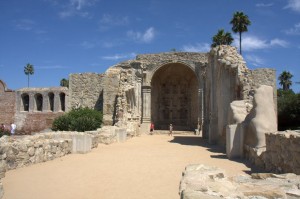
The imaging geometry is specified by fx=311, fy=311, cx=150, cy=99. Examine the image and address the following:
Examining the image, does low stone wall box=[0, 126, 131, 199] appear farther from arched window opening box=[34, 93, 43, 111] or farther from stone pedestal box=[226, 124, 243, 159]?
arched window opening box=[34, 93, 43, 111]

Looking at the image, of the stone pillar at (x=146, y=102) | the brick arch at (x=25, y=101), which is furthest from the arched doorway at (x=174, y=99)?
the brick arch at (x=25, y=101)

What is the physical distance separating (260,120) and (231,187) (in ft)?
18.8

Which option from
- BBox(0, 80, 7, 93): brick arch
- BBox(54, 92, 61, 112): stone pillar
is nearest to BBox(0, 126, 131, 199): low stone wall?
BBox(54, 92, 61, 112): stone pillar

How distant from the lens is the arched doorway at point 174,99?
29636 millimetres

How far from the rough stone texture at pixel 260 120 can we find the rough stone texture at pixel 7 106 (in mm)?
27937

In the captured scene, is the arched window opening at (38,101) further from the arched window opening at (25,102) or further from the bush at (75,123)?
A: the bush at (75,123)

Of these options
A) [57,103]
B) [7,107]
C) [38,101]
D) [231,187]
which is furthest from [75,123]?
[7,107]

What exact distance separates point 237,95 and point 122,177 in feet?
27.7

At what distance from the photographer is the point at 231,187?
12.2 ft

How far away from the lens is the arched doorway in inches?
1167

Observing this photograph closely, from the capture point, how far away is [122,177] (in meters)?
6.82

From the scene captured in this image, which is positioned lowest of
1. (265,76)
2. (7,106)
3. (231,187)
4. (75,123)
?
(231,187)

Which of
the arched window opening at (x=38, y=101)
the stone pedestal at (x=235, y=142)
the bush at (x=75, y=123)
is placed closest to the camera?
the stone pedestal at (x=235, y=142)

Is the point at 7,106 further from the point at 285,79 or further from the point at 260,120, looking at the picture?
the point at 285,79
